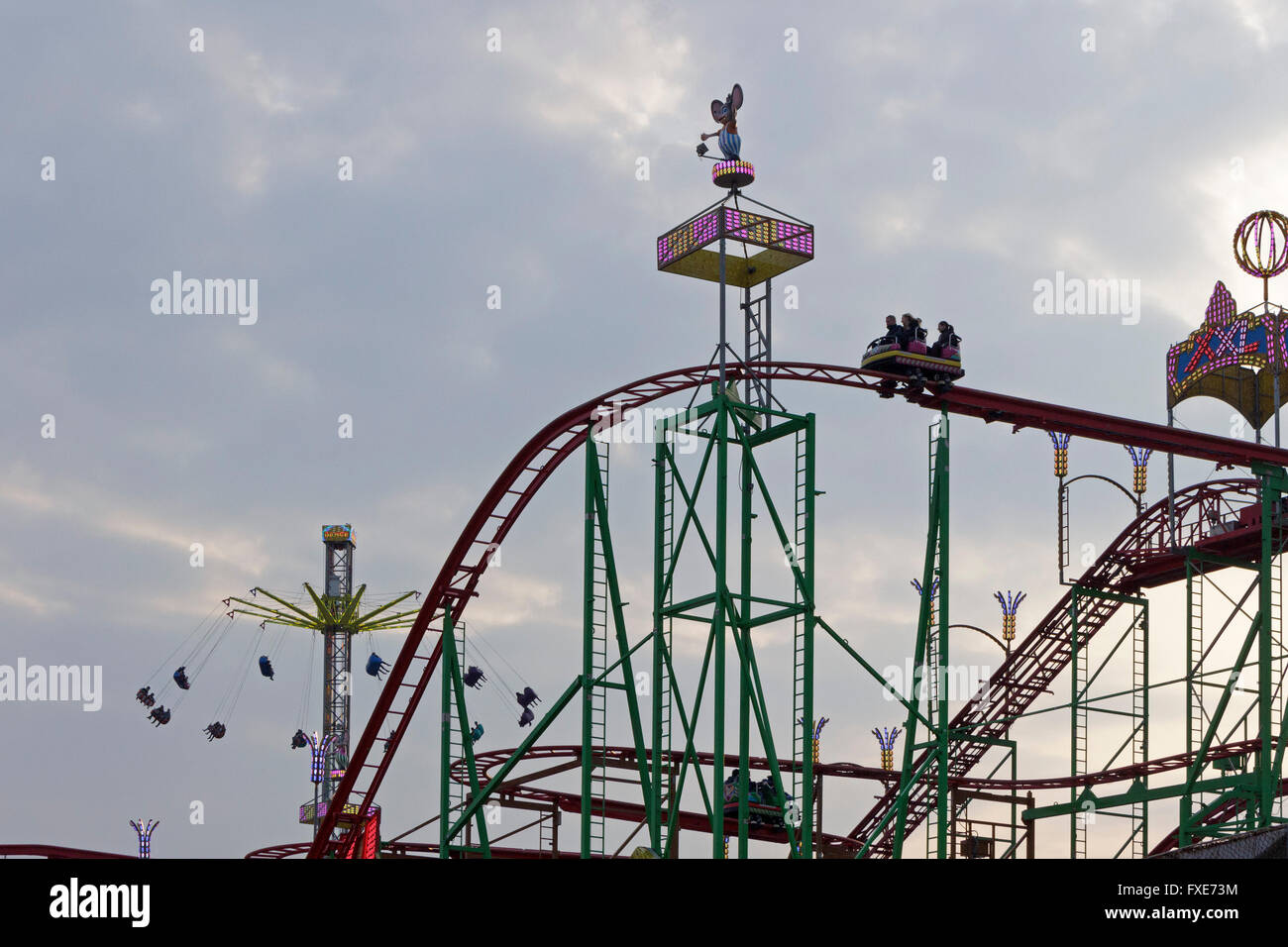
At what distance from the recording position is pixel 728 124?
27297 millimetres

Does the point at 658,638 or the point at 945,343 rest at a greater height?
the point at 945,343

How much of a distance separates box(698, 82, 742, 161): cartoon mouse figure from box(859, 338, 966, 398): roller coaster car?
3.52 meters

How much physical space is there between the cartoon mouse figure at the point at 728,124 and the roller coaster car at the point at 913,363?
11.6 feet

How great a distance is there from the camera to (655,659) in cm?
2608

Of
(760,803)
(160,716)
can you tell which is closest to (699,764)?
(760,803)

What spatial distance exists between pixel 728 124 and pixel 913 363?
173 inches

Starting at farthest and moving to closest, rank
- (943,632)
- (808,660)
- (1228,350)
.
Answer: (1228,350), (943,632), (808,660)

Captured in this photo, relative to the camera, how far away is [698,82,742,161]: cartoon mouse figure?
1062 inches

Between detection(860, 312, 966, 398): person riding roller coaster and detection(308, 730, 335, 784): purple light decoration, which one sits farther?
detection(308, 730, 335, 784): purple light decoration

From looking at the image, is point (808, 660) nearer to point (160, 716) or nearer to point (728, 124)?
point (728, 124)

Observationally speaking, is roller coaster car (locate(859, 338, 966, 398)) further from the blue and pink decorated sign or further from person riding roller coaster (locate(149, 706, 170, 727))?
person riding roller coaster (locate(149, 706, 170, 727))

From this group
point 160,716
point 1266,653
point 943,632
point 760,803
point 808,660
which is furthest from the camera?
point 160,716

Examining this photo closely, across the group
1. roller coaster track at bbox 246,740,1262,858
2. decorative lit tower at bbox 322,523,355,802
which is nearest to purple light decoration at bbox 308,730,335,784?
decorative lit tower at bbox 322,523,355,802
